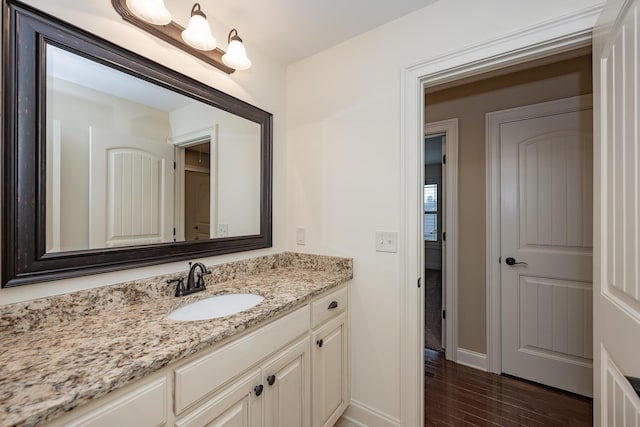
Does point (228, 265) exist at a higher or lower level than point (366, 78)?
lower

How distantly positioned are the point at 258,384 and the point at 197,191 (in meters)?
0.98

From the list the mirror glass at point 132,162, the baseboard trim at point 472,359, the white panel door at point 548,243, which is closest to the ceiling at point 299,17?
the mirror glass at point 132,162

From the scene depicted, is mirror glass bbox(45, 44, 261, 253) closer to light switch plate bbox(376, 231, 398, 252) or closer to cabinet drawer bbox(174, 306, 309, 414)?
cabinet drawer bbox(174, 306, 309, 414)

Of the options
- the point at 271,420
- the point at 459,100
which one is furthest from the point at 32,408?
the point at 459,100

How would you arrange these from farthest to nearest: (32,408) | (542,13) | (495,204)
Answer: (495,204) < (542,13) < (32,408)

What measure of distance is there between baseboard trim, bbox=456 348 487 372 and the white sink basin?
194 centimetres

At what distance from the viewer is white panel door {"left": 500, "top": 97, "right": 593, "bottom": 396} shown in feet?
6.03

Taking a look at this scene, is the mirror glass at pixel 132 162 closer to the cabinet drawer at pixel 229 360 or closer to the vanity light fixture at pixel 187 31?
the vanity light fixture at pixel 187 31

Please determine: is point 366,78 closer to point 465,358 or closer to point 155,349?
point 155,349

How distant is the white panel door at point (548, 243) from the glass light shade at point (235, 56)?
6.52 ft

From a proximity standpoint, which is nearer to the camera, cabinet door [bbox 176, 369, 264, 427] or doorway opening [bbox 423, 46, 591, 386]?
cabinet door [bbox 176, 369, 264, 427]

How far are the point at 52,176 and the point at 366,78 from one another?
157 centimetres

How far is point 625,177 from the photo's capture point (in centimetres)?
76

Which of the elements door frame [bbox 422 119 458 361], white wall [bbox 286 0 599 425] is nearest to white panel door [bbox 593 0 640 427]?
white wall [bbox 286 0 599 425]
